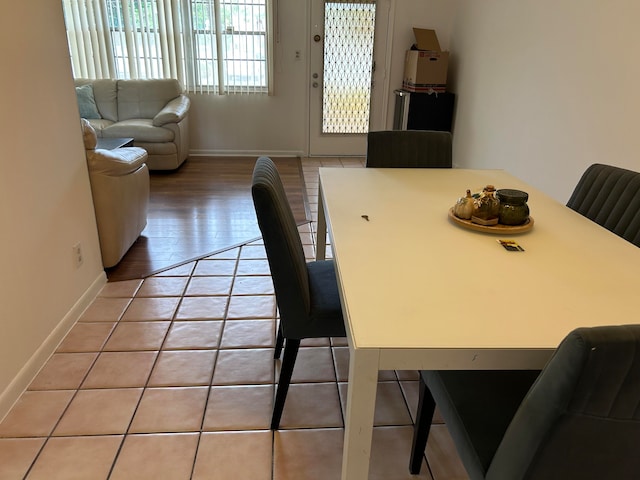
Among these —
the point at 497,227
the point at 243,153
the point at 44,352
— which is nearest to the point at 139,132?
the point at 243,153

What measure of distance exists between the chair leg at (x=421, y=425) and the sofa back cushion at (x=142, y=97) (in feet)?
15.6

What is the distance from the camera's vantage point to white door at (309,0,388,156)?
5316 millimetres

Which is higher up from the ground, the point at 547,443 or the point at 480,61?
the point at 480,61

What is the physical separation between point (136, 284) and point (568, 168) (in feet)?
9.79

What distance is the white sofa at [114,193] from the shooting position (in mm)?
2500

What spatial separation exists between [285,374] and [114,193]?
5.41 feet

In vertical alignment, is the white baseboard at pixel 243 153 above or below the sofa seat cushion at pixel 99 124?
below

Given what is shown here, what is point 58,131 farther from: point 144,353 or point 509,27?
point 509,27

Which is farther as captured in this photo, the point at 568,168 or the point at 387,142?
the point at 568,168

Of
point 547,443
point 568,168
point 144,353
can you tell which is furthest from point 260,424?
point 568,168

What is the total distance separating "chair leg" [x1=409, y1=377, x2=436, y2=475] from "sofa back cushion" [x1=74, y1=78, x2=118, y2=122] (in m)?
4.91

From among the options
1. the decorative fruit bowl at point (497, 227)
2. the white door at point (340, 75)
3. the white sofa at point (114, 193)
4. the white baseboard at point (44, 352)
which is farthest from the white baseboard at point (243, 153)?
the decorative fruit bowl at point (497, 227)

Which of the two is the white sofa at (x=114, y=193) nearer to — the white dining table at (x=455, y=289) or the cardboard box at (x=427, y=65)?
the white dining table at (x=455, y=289)

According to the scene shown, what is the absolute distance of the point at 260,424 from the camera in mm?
1662
